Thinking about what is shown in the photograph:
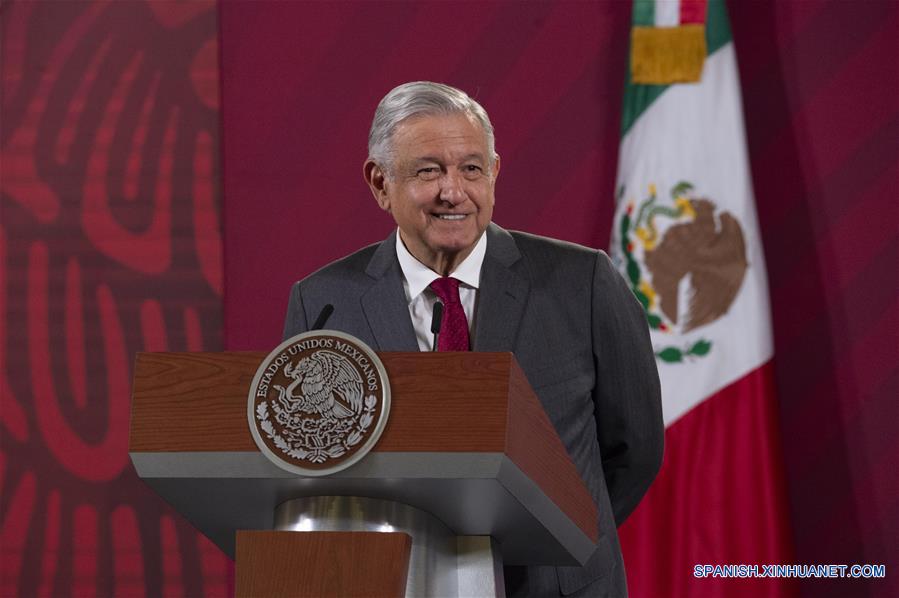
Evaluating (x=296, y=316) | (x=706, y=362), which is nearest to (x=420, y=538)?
(x=296, y=316)

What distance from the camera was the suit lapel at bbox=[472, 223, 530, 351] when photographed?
174cm

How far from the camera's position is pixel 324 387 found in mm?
1218

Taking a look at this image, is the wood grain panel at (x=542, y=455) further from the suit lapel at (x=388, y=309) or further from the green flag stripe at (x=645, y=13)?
the green flag stripe at (x=645, y=13)

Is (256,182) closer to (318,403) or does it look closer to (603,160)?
(603,160)

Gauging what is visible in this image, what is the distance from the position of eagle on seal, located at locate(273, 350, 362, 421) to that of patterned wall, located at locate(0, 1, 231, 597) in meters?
2.42

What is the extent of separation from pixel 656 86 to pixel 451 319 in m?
1.88

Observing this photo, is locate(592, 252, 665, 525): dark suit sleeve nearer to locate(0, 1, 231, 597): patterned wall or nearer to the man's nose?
the man's nose

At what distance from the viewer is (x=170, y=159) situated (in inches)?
144

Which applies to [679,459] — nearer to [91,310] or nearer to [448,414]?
[91,310]

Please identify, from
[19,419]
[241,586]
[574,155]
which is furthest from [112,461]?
[241,586]

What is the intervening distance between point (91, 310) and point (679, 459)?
1.81 m

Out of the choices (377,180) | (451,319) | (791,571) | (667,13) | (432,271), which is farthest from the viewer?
(667,13)

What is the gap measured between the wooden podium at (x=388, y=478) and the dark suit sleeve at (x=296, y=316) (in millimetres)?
602

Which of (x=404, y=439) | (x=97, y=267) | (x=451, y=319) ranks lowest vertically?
(x=404, y=439)
